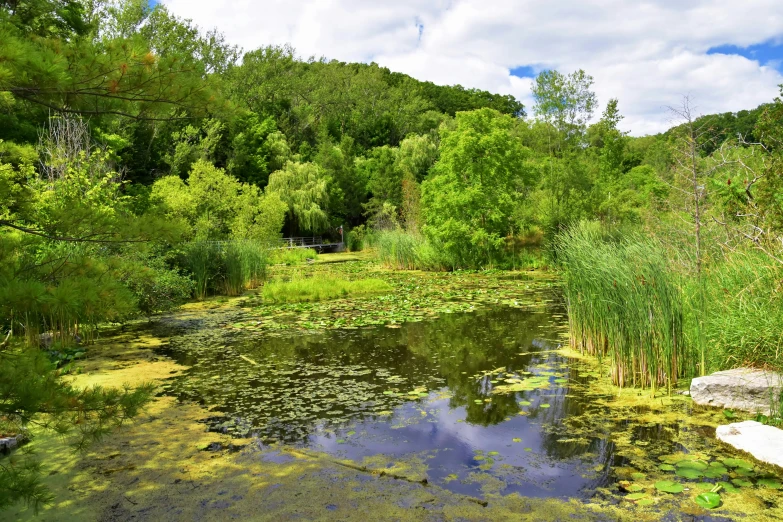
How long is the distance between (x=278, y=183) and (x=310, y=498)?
1099 inches

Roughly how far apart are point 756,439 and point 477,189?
14.9m

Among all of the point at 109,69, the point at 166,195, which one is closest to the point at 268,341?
the point at 109,69

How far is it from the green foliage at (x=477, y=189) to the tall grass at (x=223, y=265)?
6.45 meters

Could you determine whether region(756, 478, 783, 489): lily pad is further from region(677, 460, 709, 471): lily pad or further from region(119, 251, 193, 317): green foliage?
region(119, 251, 193, 317): green foliage

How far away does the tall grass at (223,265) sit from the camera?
43.9 feet

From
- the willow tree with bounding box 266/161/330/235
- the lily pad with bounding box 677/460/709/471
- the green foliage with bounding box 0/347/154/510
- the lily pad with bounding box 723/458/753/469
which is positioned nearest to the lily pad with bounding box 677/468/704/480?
the lily pad with bounding box 677/460/709/471

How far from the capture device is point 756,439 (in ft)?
13.5

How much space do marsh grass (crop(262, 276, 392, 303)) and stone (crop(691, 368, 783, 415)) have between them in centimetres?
939

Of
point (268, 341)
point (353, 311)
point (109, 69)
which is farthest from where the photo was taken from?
point (353, 311)

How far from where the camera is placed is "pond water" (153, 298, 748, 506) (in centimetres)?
420

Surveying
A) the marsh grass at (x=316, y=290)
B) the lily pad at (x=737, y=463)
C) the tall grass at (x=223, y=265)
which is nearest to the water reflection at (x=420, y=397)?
the lily pad at (x=737, y=463)

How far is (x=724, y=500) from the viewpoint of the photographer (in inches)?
135

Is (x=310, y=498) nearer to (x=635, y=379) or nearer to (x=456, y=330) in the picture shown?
(x=635, y=379)

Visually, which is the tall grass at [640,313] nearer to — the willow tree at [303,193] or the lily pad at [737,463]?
the lily pad at [737,463]
